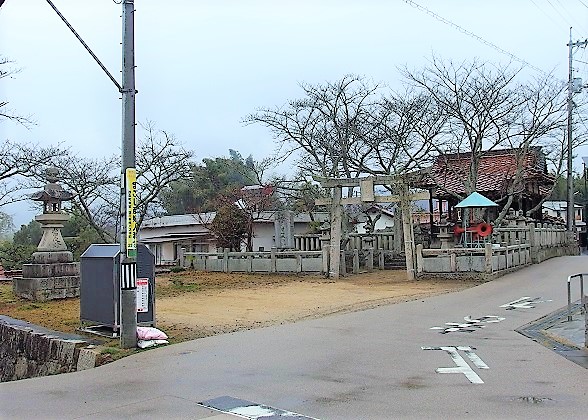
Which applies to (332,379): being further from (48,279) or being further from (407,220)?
(407,220)

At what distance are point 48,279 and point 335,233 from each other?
11284 millimetres

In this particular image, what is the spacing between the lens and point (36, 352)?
37.8 feet

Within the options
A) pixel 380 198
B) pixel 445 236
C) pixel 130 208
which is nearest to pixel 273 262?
pixel 380 198

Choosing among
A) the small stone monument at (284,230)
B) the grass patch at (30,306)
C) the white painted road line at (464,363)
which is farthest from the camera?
the small stone monument at (284,230)

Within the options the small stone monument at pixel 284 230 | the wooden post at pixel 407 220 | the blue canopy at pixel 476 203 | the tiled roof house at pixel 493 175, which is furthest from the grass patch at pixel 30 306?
the tiled roof house at pixel 493 175

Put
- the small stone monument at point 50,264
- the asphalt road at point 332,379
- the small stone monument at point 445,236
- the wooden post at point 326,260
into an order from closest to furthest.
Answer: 1. the asphalt road at point 332,379
2. the small stone monument at point 50,264
3. the wooden post at point 326,260
4. the small stone monument at point 445,236

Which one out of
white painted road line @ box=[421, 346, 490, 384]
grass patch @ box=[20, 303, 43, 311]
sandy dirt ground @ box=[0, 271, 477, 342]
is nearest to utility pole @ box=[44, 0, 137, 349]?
sandy dirt ground @ box=[0, 271, 477, 342]

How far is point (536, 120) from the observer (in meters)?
27.2

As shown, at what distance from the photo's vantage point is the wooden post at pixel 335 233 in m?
24.7

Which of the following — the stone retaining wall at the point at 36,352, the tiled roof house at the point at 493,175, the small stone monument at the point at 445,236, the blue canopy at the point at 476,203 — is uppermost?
the tiled roof house at the point at 493,175

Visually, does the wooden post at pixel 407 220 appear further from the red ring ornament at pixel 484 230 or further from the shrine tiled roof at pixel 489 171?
the shrine tiled roof at pixel 489 171

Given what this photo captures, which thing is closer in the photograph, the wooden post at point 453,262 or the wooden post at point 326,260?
the wooden post at point 453,262

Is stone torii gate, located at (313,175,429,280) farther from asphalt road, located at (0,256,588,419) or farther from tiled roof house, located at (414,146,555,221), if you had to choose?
asphalt road, located at (0,256,588,419)

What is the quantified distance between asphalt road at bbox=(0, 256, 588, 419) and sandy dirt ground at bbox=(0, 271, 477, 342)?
1877 mm
